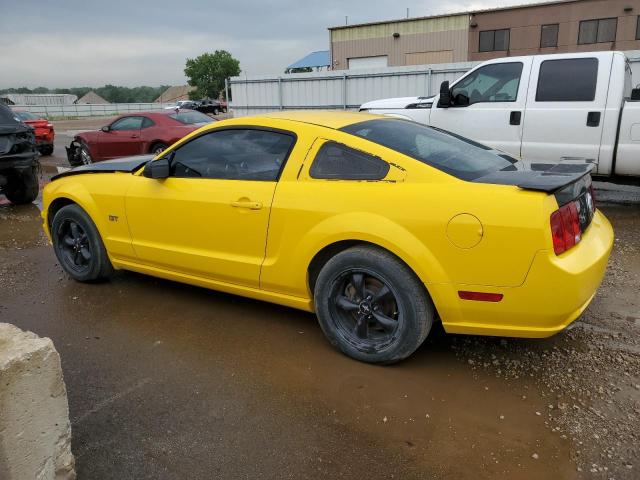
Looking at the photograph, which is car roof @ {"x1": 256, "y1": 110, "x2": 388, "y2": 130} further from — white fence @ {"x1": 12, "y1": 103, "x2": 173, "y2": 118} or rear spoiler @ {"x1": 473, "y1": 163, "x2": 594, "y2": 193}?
white fence @ {"x1": 12, "y1": 103, "x2": 173, "y2": 118}

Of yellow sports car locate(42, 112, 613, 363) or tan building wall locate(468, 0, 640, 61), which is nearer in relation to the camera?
yellow sports car locate(42, 112, 613, 363)

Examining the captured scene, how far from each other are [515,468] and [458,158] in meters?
1.85

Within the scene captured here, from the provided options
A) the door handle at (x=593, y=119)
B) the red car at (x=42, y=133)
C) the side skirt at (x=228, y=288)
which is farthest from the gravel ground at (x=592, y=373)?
the red car at (x=42, y=133)

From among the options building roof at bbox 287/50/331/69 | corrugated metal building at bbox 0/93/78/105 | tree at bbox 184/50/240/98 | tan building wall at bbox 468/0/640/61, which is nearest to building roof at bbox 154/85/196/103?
tree at bbox 184/50/240/98

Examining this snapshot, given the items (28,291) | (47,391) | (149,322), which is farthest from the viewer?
(28,291)

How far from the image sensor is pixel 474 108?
762 centimetres

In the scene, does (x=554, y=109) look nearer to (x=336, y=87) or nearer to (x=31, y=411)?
(x=31, y=411)

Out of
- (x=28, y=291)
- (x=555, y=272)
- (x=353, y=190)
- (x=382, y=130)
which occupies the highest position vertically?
(x=382, y=130)

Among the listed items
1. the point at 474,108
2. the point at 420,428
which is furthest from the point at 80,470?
the point at 474,108

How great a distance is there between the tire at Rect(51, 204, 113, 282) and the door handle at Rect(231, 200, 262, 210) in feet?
5.49

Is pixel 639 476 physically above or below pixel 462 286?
below

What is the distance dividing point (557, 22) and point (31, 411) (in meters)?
43.1

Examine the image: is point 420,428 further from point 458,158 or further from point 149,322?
point 149,322

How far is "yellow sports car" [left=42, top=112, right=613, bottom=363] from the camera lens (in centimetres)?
279
